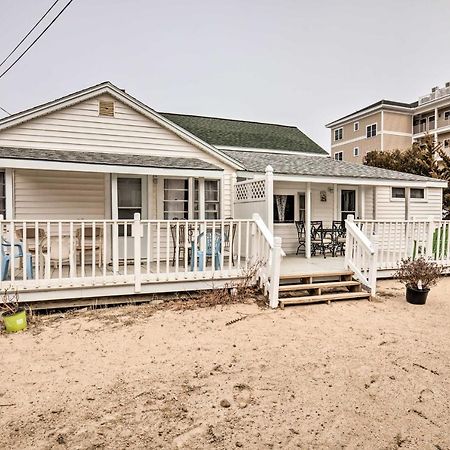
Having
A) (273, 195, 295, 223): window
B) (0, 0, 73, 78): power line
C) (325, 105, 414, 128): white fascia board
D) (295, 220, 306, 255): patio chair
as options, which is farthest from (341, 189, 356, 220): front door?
(325, 105, 414, 128): white fascia board

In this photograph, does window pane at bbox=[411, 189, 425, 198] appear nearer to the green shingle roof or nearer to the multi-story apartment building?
the green shingle roof

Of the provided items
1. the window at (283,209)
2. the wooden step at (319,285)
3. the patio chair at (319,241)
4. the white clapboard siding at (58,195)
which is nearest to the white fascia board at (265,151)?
the window at (283,209)

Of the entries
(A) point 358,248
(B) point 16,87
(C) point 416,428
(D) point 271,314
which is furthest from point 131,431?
(B) point 16,87

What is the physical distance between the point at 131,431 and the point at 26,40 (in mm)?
11822

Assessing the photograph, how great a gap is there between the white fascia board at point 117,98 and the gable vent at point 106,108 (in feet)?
0.61

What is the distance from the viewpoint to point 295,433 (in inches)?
95.5

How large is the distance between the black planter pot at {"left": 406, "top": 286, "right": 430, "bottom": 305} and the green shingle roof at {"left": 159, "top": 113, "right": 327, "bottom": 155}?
29.7ft

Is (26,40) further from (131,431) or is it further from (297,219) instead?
(131,431)

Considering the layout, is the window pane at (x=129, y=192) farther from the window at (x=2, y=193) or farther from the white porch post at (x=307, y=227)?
the white porch post at (x=307, y=227)

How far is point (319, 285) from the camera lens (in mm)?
6234

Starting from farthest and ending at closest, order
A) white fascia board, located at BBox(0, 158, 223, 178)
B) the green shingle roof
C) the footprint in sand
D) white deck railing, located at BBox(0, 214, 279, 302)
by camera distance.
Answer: the green shingle roof
white fascia board, located at BBox(0, 158, 223, 178)
white deck railing, located at BBox(0, 214, 279, 302)
the footprint in sand

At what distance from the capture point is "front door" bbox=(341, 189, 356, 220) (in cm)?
1119

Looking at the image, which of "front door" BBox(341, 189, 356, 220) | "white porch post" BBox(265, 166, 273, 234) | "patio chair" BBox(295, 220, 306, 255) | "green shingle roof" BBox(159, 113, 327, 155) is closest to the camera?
"white porch post" BBox(265, 166, 273, 234)

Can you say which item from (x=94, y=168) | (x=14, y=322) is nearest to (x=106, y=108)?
(x=94, y=168)
